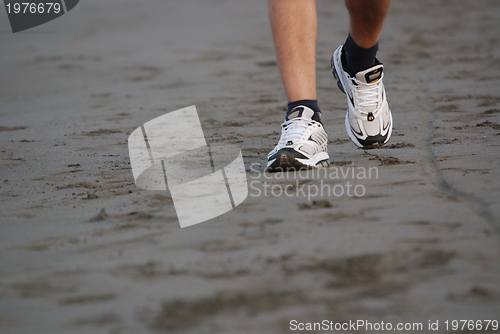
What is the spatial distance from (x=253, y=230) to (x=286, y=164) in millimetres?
555

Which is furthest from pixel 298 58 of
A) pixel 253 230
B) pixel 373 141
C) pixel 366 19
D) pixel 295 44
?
pixel 253 230

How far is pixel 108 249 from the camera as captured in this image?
1.33 meters

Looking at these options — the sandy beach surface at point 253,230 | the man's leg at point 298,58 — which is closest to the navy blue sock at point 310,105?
the man's leg at point 298,58

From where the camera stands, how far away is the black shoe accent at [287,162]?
189 cm

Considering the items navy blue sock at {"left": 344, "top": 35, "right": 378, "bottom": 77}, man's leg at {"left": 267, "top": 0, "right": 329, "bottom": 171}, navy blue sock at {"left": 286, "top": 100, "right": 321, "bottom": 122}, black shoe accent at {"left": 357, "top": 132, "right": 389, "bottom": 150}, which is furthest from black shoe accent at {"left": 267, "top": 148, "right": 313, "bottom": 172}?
navy blue sock at {"left": 344, "top": 35, "right": 378, "bottom": 77}

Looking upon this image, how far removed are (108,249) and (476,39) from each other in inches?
228

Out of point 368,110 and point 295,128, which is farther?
point 368,110

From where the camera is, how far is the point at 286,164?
190 cm

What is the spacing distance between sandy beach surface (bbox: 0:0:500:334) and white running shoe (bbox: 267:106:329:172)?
90 millimetres

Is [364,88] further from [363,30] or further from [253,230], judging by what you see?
[253,230]

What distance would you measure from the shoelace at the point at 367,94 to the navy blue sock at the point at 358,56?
0.06 metres

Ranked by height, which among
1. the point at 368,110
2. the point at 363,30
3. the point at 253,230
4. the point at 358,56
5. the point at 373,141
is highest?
the point at 363,30

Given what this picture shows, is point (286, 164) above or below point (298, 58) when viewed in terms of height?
below

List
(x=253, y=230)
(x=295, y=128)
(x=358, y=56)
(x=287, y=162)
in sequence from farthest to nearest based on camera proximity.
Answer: (x=358, y=56) < (x=295, y=128) < (x=287, y=162) < (x=253, y=230)
